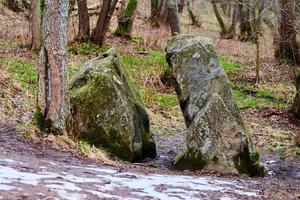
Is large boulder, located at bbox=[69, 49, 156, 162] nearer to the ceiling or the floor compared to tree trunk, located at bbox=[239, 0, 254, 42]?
nearer to the floor

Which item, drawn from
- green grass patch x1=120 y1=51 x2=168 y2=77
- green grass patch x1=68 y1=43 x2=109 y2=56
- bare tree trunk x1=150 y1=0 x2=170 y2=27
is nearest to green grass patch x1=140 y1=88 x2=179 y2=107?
green grass patch x1=120 y1=51 x2=168 y2=77

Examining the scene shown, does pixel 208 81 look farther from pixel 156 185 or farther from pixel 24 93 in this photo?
pixel 24 93

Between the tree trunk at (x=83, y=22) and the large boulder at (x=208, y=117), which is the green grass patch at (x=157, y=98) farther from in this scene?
the large boulder at (x=208, y=117)

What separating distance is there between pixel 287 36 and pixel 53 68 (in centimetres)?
1290

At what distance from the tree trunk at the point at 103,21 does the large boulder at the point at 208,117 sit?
8.84 meters

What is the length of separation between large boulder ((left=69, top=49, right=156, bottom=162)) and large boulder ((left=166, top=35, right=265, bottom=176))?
90 cm

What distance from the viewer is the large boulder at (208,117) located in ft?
28.4

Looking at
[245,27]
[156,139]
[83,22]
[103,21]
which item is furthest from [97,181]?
[245,27]

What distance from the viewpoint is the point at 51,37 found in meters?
8.36

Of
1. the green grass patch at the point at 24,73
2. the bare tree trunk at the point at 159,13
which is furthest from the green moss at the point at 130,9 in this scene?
the green grass patch at the point at 24,73

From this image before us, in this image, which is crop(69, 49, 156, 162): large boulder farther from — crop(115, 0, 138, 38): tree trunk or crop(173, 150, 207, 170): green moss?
crop(115, 0, 138, 38): tree trunk

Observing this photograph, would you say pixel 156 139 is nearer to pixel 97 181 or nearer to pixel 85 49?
pixel 97 181

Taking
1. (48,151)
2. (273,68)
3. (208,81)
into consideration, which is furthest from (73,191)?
(273,68)

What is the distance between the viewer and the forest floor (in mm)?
6066
